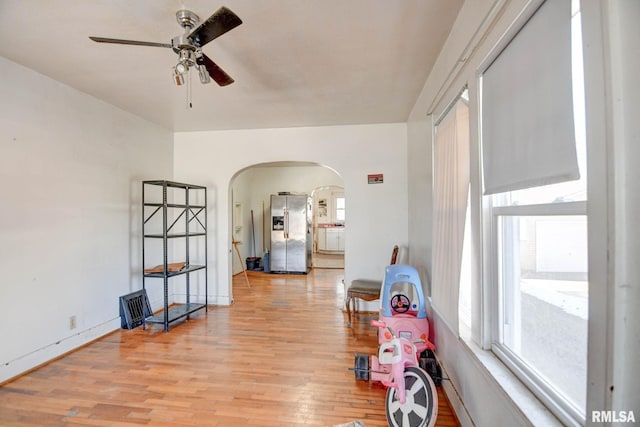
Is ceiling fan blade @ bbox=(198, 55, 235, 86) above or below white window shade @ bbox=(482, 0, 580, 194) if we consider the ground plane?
above

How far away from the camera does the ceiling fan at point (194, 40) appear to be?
151 centimetres

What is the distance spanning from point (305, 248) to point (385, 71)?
4838mm

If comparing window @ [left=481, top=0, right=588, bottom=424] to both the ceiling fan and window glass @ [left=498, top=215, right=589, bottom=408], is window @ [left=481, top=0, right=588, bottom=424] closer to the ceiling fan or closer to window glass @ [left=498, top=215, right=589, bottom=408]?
window glass @ [left=498, top=215, right=589, bottom=408]

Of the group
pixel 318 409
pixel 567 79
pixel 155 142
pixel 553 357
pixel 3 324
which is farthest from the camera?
pixel 155 142

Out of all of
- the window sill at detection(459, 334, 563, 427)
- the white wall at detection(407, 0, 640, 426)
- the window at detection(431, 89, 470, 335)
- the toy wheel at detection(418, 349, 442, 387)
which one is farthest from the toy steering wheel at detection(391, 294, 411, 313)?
the white wall at detection(407, 0, 640, 426)

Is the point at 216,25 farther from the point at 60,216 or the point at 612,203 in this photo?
the point at 60,216

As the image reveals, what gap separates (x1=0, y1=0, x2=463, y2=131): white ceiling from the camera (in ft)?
5.75

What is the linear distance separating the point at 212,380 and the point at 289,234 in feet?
15.1

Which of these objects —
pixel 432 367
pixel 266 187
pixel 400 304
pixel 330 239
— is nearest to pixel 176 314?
pixel 400 304

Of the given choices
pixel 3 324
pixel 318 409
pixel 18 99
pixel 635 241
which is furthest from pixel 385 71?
pixel 3 324

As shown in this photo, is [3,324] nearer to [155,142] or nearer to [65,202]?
[65,202]

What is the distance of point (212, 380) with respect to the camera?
233 centimetres

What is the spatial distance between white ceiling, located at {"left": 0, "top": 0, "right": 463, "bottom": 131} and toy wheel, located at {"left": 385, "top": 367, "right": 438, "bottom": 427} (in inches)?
90.3

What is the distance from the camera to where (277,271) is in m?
6.83
